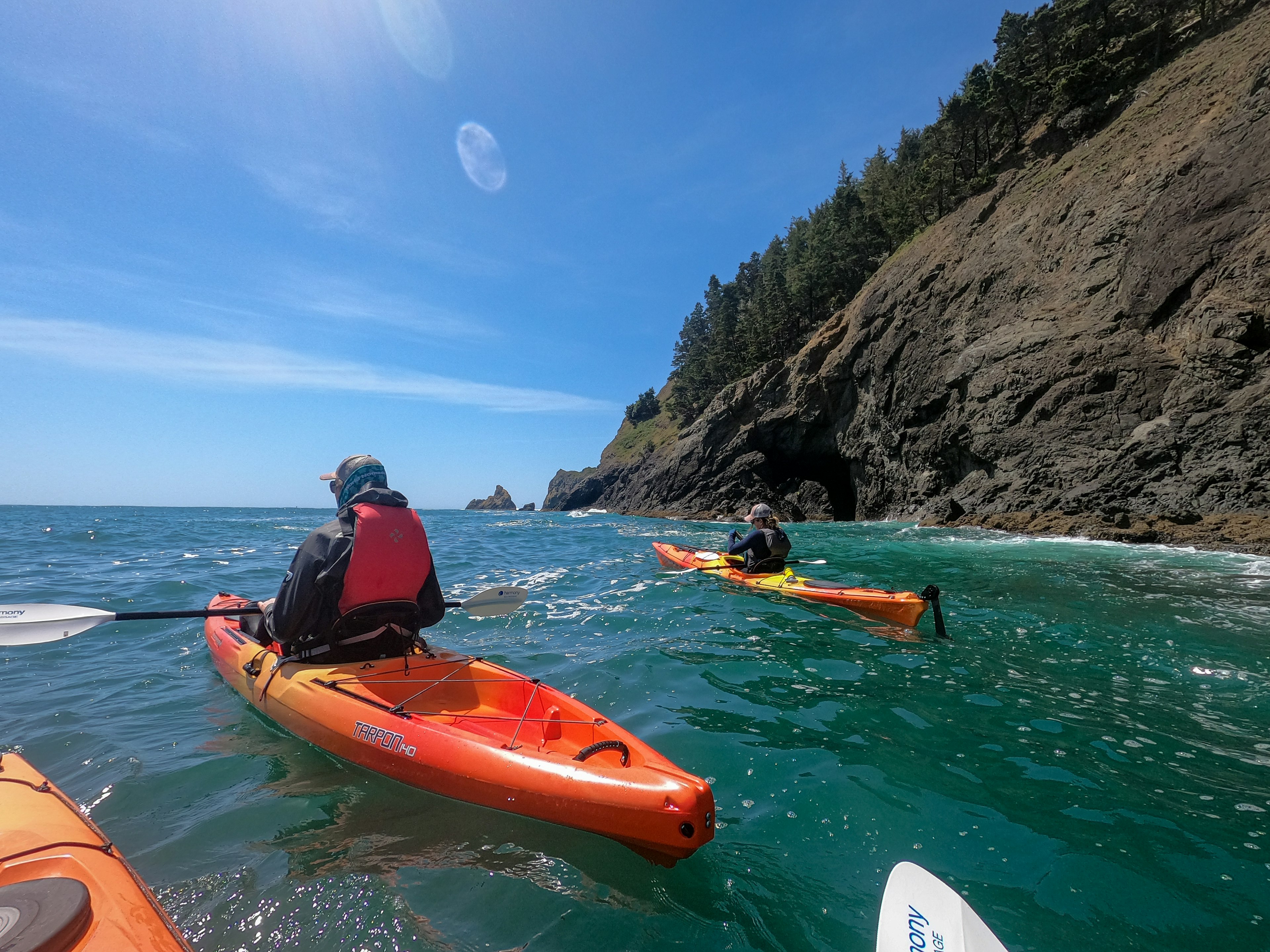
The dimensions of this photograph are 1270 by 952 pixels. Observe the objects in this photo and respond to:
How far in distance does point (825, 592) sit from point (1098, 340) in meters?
18.5

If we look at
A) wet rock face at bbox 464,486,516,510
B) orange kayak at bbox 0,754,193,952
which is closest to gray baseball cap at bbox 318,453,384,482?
orange kayak at bbox 0,754,193,952

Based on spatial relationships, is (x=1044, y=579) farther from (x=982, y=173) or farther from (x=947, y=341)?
(x=982, y=173)

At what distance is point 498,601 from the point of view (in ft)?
21.2

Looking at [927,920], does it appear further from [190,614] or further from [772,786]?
[190,614]

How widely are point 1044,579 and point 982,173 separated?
1219 inches

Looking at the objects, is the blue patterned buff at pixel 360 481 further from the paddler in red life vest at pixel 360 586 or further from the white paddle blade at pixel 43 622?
the white paddle blade at pixel 43 622

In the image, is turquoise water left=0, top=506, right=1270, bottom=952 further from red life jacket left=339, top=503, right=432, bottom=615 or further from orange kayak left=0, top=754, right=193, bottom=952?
red life jacket left=339, top=503, right=432, bottom=615

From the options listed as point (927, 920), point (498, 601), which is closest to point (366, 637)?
point (498, 601)

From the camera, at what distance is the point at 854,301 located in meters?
39.1

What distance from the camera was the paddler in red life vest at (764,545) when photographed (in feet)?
34.3

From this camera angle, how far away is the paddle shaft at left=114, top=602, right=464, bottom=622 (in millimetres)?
5223

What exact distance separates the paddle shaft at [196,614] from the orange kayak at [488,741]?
340mm

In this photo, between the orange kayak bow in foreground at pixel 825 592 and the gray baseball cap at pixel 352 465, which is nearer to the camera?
the gray baseball cap at pixel 352 465

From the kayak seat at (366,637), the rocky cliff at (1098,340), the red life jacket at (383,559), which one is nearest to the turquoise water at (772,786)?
the kayak seat at (366,637)
